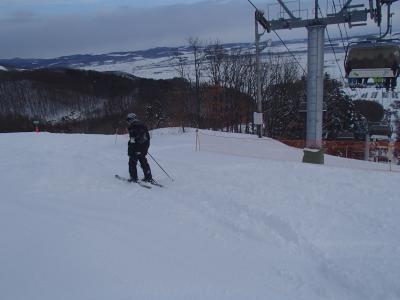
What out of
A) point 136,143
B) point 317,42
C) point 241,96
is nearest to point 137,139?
point 136,143

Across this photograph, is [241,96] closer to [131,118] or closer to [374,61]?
[374,61]

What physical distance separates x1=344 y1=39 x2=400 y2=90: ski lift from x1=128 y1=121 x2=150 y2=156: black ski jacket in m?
11.2

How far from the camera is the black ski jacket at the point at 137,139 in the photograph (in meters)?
10.3

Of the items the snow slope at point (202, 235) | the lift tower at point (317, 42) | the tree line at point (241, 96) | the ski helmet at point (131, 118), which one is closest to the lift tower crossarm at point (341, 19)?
the lift tower at point (317, 42)

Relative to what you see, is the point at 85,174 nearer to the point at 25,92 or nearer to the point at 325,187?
the point at 325,187

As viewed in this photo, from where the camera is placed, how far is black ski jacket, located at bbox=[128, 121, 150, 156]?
1031 centimetres

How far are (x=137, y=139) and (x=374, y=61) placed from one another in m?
11.6

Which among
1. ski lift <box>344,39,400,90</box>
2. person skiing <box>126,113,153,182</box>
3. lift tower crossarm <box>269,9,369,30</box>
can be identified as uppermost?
lift tower crossarm <box>269,9,369,30</box>

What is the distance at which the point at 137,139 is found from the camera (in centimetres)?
1031

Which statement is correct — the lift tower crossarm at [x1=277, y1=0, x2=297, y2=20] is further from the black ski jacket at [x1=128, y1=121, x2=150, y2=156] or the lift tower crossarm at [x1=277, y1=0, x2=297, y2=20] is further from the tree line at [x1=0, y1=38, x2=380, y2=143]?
the tree line at [x1=0, y1=38, x2=380, y2=143]

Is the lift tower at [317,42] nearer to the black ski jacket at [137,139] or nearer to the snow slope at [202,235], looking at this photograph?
the snow slope at [202,235]

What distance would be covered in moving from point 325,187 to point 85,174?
21.3ft

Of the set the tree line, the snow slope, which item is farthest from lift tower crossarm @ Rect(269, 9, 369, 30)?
the tree line

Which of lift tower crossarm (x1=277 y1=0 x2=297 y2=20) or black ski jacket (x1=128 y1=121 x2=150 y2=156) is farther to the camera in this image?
lift tower crossarm (x1=277 y1=0 x2=297 y2=20)
